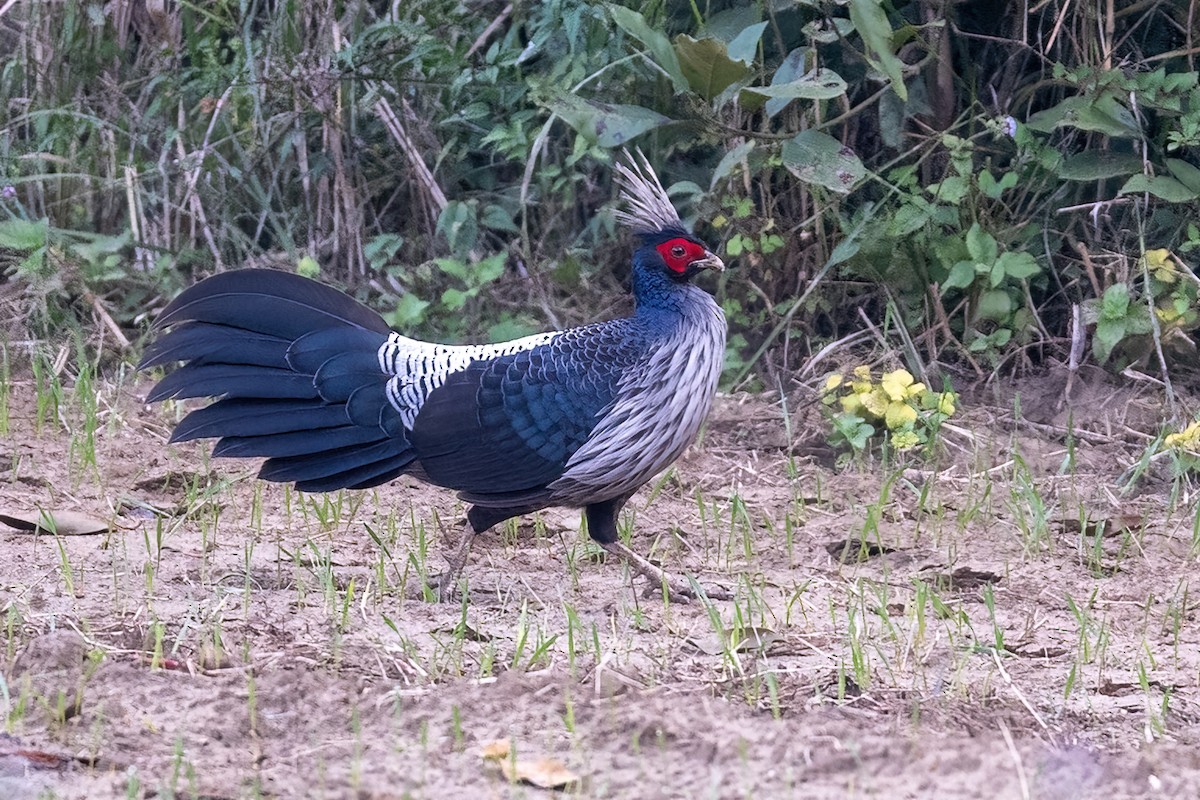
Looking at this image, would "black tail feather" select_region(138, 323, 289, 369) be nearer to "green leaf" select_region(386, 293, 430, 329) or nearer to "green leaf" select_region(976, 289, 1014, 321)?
"green leaf" select_region(386, 293, 430, 329)

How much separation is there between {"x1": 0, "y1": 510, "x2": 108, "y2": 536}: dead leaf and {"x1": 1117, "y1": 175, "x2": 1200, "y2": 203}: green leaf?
3.59 meters

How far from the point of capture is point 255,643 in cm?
339

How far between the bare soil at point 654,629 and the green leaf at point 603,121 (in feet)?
3.82

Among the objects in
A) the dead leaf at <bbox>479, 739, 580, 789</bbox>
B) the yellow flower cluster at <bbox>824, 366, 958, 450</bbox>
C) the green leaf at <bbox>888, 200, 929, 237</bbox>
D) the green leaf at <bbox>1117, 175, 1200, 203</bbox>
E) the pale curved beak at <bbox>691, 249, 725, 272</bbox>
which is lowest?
the dead leaf at <bbox>479, 739, 580, 789</bbox>

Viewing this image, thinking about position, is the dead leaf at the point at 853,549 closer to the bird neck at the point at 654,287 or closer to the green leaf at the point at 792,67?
the bird neck at the point at 654,287

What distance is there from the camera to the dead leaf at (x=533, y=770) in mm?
2557

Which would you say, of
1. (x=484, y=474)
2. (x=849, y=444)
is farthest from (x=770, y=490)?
(x=484, y=474)

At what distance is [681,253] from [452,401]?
0.81 metres

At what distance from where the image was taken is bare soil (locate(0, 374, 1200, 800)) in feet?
8.65

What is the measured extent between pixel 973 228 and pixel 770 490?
1.29 meters

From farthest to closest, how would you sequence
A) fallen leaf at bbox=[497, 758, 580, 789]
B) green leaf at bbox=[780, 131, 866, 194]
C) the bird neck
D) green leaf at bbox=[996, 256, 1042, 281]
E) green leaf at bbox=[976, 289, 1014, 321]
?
green leaf at bbox=[976, 289, 1014, 321], green leaf at bbox=[996, 256, 1042, 281], green leaf at bbox=[780, 131, 866, 194], the bird neck, fallen leaf at bbox=[497, 758, 580, 789]

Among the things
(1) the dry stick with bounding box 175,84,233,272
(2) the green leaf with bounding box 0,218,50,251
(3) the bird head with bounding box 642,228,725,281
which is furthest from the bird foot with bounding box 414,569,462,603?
(2) the green leaf with bounding box 0,218,50,251

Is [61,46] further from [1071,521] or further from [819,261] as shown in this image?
[1071,521]

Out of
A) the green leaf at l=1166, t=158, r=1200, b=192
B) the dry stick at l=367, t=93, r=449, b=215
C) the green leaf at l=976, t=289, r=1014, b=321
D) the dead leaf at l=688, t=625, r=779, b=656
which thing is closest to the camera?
the dead leaf at l=688, t=625, r=779, b=656
